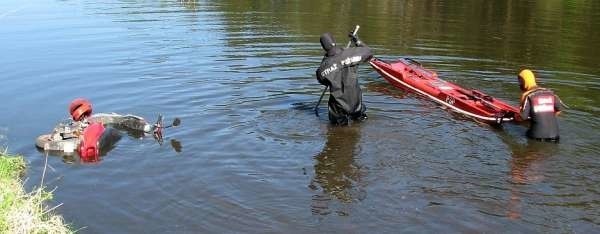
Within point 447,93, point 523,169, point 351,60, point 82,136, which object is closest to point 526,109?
point 523,169

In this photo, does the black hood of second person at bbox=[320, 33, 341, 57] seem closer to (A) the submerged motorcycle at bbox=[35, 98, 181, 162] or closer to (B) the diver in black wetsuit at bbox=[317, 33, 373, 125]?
(B) the diver in black wetsuit at bbox=[317, 33, 373, 125]

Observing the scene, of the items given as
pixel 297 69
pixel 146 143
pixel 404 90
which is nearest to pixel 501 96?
pixel 404 90

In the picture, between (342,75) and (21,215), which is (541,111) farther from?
(21,215)

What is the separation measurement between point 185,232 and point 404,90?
26.8 ft

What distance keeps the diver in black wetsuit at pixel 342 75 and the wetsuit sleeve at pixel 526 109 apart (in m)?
2.85

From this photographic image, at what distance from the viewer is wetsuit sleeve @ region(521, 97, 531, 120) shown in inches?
431

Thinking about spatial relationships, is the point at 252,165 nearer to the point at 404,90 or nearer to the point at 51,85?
the point at 404,90

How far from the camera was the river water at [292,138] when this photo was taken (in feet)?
27.1

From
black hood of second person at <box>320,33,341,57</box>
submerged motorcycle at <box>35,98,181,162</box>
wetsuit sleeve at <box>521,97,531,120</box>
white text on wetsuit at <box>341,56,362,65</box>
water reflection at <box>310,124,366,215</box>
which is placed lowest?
water reflection at <box>310,124,366,215</box>

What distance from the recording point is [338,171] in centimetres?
986

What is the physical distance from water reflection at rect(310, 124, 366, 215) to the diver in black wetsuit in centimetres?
32

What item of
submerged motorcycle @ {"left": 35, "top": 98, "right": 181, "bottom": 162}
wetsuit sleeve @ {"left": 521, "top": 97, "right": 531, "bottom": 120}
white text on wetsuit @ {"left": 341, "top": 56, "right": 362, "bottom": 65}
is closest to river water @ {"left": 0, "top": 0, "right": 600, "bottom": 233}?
Answer: submerged motorcycle @ {"left": 35, "top": 98, "right": 181, "bottom": 162}

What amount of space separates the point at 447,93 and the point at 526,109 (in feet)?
7.69

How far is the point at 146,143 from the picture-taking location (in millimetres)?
11344
